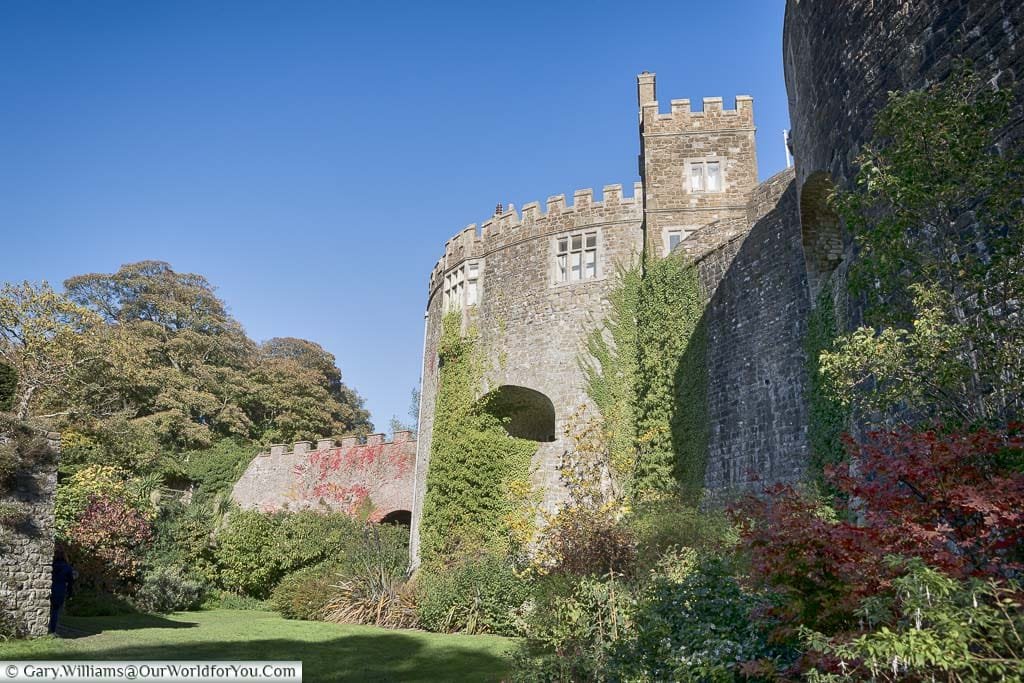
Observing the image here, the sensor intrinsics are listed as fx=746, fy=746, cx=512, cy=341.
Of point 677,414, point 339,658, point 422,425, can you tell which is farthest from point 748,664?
point 422,425

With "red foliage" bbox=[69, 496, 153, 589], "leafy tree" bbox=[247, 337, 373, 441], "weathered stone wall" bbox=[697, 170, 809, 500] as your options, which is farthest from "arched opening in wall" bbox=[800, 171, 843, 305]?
"leafy tree" bbox=[247, 337, 373, 441]

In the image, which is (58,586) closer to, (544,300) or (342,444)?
(544,300)

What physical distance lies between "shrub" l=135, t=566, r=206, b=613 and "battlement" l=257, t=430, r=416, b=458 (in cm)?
743

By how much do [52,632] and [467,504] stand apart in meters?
8.75

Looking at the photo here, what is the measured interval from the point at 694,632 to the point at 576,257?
13.4 meters

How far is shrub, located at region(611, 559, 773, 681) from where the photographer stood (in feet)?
18.4

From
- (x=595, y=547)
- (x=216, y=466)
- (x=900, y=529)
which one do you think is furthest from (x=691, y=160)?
(x=216, y=466)

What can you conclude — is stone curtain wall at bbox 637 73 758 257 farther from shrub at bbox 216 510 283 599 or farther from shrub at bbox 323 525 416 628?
shrub at bbox 216 510 283 599

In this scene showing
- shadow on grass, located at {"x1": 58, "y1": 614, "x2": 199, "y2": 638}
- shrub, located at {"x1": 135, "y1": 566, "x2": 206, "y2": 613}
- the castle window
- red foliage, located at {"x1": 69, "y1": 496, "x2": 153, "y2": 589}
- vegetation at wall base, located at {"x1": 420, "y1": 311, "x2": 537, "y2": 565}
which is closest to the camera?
shadow on grass, located at {"x1": 58, "y1": 614, "x2": 199, "y2": 638}

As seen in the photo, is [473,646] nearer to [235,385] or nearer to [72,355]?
[72,355]

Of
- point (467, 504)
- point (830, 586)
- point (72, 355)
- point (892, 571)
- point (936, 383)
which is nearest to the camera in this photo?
point (892, 571)

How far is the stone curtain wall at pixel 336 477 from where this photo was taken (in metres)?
25.7

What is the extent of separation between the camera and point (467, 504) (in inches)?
709

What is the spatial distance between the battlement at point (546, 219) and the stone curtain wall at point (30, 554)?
11751mm
